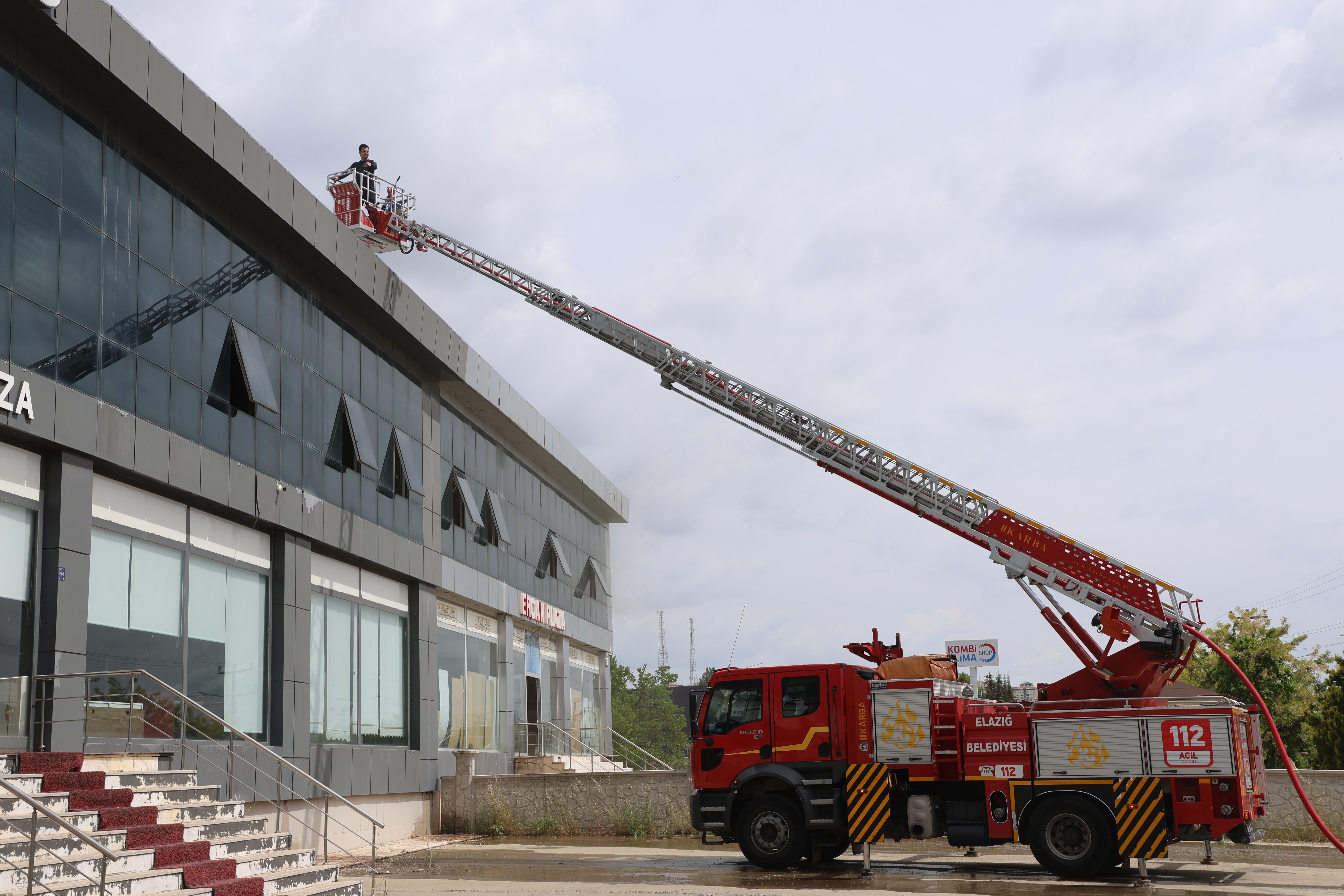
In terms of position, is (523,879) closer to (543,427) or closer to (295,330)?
(295,330)

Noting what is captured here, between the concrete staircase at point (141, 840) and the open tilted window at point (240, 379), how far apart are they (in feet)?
20.8

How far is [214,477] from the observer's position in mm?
18047

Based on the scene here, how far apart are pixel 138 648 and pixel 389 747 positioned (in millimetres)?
9194

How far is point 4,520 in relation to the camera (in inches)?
554

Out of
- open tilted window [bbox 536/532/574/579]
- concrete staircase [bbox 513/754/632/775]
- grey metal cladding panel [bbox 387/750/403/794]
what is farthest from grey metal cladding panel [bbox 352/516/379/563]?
open tilted window [bbox 536/532/574/579]

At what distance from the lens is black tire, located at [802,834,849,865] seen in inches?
649

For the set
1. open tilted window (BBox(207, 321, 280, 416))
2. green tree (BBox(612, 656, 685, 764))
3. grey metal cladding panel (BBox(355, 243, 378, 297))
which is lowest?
green tree (BBox(612, 656, 685, 764))

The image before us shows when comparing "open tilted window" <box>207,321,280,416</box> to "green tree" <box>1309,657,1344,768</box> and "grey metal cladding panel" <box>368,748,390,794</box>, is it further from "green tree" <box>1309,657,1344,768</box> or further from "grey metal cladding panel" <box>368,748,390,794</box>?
"green tree" <box>1309,657,1344,768</box>

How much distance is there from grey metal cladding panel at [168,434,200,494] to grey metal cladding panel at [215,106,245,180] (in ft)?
14.7

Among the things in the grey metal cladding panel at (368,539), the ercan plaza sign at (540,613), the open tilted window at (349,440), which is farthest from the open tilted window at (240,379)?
the ercan plaza sign at (540,613)

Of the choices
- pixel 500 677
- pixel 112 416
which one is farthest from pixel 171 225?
pixel 500 677

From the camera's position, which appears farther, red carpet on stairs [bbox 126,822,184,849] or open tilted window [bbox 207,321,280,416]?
open tilted window [bbox 207,321,280,416]

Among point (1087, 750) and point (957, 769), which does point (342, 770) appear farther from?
point (1087, 750)

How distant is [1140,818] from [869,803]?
11.7 ft
